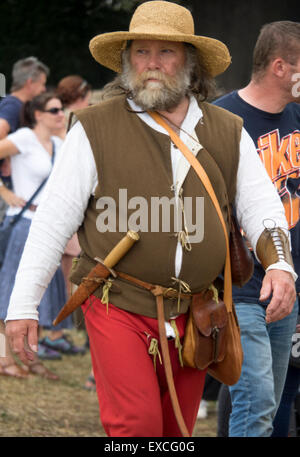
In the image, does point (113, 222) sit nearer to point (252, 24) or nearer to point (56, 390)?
point (56, 390)

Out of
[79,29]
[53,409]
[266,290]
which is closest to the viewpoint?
[266,290]

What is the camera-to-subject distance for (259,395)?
163 inches

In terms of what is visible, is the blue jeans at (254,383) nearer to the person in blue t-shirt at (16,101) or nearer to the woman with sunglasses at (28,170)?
the woman with sunglasses at (28,170)

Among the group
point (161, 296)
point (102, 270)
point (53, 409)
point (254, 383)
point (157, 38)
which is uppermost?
point (157, 38)

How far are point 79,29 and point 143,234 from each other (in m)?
10.6

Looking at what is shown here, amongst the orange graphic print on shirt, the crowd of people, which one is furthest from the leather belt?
the crowd of people

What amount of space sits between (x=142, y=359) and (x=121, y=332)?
130 millimetres

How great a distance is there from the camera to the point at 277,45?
4.59m

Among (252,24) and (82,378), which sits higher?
(252,24)

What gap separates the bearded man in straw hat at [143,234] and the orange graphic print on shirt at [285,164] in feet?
2.40

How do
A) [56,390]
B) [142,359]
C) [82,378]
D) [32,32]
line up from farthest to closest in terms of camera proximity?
[32,32], [82,378], [56,390], [142,359]

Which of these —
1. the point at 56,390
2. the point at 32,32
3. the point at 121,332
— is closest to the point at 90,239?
the point at 121,332

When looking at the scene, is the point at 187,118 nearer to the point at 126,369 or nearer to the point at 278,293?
the point at 278,293

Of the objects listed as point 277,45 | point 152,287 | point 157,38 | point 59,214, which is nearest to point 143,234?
point 152,287
